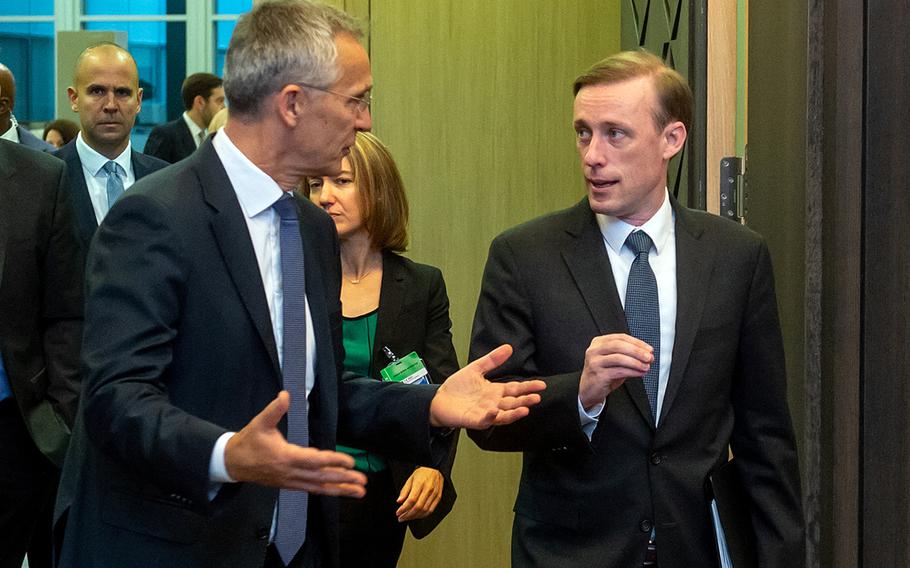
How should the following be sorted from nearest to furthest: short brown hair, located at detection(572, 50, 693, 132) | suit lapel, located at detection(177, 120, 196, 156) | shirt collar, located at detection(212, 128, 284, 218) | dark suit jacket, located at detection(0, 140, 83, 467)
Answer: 1. shirt collar, located at detection(212, 128, 284, 218)
2. short brown hair, located at detection(572, 50, 693, 132)
3. dark suit jacket, located at detection(0, 140, 83, 467)
4. suit lapel, located at detection(177, 120, 196, 156)

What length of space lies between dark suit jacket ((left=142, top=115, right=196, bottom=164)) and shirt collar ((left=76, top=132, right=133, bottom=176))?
2071mm

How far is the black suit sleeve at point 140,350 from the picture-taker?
6.14 ft

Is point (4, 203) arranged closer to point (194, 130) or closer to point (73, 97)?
point (73, 97)

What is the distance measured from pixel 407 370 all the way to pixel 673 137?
3.14ft

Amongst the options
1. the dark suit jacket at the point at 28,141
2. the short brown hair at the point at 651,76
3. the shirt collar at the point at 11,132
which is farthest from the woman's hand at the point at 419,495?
the dark suit jacket at the point at 28,141

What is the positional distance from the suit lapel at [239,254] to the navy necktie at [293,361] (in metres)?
0.04

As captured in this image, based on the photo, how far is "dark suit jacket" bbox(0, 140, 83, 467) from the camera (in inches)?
131

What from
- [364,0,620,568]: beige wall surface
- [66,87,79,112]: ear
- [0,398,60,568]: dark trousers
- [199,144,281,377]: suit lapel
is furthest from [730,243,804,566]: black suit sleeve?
[66,87,79,112]: ear

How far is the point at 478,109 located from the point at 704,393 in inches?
129

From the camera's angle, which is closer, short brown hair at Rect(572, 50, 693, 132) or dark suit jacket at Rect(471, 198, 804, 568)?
dark suit jacket at Rect(471, 198, 804, 568)

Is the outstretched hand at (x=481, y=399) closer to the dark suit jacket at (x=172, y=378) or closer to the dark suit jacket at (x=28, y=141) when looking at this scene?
the dark suit jacket at (x=172, y=378)

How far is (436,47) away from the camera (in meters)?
5.58

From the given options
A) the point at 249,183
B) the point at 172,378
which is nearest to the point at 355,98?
the point at 249,183

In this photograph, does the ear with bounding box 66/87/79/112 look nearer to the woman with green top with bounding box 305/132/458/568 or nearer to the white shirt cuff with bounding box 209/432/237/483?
the woman with green top with bounding box 305/132/458/568
